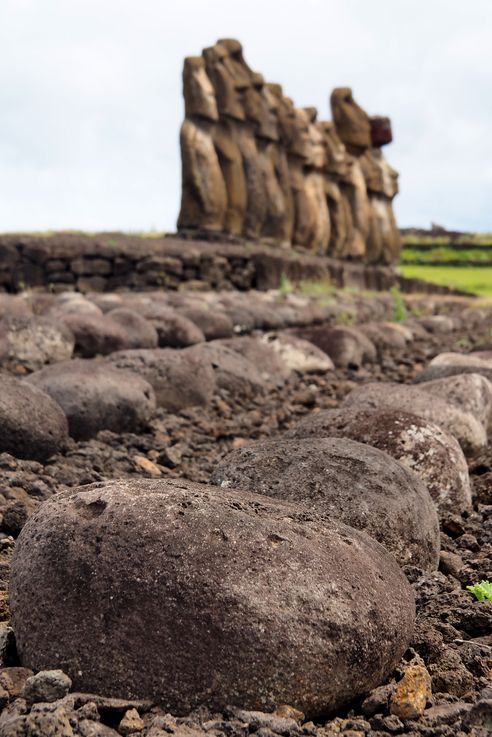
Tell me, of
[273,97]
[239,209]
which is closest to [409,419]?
[239,209]

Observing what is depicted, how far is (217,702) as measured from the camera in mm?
1824

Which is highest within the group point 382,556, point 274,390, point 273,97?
point 273,97

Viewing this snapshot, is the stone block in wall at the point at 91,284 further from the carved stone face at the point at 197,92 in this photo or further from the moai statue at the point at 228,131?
the moai statue at the point at 228,131

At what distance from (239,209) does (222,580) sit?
15.9 metres

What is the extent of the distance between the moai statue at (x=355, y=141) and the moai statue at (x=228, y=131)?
635 cm

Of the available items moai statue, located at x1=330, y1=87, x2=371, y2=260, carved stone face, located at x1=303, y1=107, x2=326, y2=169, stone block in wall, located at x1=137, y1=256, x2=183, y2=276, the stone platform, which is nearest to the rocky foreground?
the stone platform

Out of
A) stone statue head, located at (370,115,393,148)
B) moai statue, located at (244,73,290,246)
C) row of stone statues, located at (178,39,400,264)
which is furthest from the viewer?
stone statue head, located at (370,115,393,148)

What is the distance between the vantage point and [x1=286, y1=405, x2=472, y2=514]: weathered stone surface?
3.31 metres

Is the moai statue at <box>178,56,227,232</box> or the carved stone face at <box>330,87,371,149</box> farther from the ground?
the carved stone face at <box>330,87,371,149</box>

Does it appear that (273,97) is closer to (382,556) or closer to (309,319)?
(309,319)

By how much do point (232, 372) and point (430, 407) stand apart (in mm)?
A: 2224

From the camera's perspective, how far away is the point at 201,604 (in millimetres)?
1884

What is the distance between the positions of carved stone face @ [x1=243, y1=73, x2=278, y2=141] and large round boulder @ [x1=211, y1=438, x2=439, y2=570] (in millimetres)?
15861

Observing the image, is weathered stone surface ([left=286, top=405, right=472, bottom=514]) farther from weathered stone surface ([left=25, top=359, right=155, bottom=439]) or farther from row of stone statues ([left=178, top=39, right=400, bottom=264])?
row of stone statues ([left=178, top=39, right=400, bottom=264])
